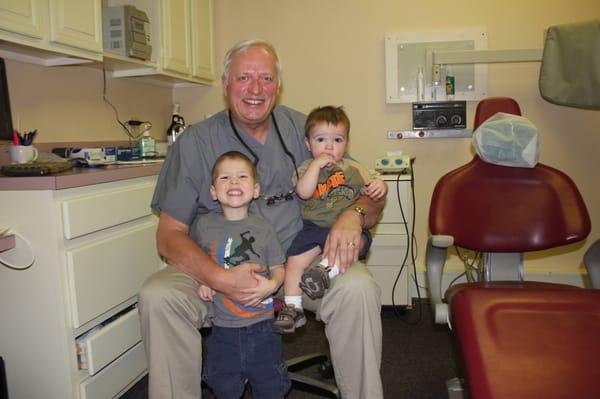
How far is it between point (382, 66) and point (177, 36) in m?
1.22

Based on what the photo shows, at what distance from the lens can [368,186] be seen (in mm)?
1660

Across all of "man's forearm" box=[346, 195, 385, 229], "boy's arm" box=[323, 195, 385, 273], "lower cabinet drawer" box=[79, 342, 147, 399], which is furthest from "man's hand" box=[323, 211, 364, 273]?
"lower cabinet drawer" box=[79, 342, 147, 399]

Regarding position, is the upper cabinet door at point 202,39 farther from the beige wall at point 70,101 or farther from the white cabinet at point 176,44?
the beige wall at point 70,101

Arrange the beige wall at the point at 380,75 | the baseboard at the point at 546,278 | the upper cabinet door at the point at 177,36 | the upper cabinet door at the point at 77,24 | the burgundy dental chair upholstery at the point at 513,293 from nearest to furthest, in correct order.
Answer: the burgundy dental chair upholstery at the point at 513,293 < the upper cabinet door at the point at 77,24 < the upper cabinet door at the point at 177,36 < the beige wall at the point at 380,75 < the baseboard at the point at 546,278

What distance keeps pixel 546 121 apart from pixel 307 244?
78.7 inches

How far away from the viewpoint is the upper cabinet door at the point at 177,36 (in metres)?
2.51

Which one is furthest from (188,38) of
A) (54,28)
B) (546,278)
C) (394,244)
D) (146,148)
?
(546,278)

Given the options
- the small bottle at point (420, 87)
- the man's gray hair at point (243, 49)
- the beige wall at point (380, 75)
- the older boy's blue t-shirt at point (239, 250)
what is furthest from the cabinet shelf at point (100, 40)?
the small bottle at point (420, 87)

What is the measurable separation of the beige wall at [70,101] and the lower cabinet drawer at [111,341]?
90 centimetres

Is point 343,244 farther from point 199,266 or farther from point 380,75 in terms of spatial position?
point 380,75

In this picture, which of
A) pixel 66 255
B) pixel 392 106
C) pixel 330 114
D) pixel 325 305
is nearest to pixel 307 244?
pixel 325 305

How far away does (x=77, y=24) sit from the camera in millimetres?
1861

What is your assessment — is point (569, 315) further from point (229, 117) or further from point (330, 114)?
point (229, 117)

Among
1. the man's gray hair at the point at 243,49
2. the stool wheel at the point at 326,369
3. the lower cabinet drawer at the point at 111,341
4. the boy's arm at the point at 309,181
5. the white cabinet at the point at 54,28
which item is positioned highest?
the white cabinet at the point at 54,28
